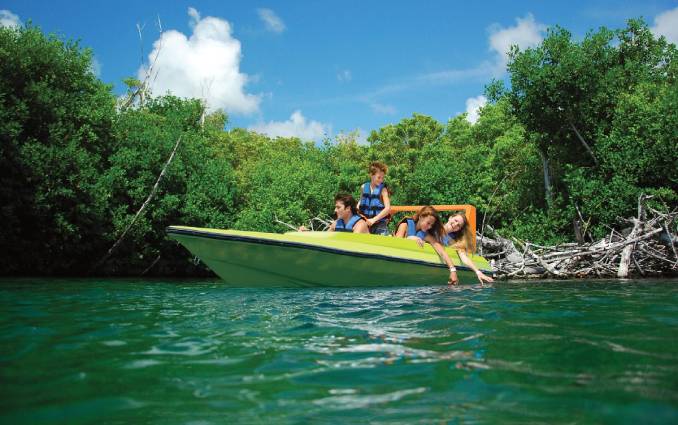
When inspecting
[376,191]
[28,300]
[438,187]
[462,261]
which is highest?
[438,187]

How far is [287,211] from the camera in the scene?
69.3ft

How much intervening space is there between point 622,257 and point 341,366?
1274cm

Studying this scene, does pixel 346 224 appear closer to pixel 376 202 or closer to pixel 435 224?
pixel 376 202

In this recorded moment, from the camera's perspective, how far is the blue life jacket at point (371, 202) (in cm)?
958

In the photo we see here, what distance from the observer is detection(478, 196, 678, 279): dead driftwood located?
13555 mm

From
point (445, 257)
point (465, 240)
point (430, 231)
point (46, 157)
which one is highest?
point (46, 157)

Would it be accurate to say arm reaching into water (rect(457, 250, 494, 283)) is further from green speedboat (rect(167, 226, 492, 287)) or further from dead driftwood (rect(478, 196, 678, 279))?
dead driftwood (rect(478, 196, 678, 279))

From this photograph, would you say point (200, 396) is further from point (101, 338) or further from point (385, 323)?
point (385, 323)

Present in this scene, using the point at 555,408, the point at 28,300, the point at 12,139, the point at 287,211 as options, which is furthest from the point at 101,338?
the point at 287,211

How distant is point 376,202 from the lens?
31.6ft

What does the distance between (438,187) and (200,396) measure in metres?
19.5

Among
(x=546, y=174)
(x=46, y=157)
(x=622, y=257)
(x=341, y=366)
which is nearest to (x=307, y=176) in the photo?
(x=546, y=174)

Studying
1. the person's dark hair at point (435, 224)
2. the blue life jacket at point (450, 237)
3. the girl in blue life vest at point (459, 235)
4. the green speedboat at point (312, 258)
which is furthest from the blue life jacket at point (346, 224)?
the blue life jacket at point (450, 237)

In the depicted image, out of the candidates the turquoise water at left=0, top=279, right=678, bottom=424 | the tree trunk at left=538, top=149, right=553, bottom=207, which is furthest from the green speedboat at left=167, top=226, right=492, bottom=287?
the tree trunk at left=538, top=149, right=553, bottom=207
